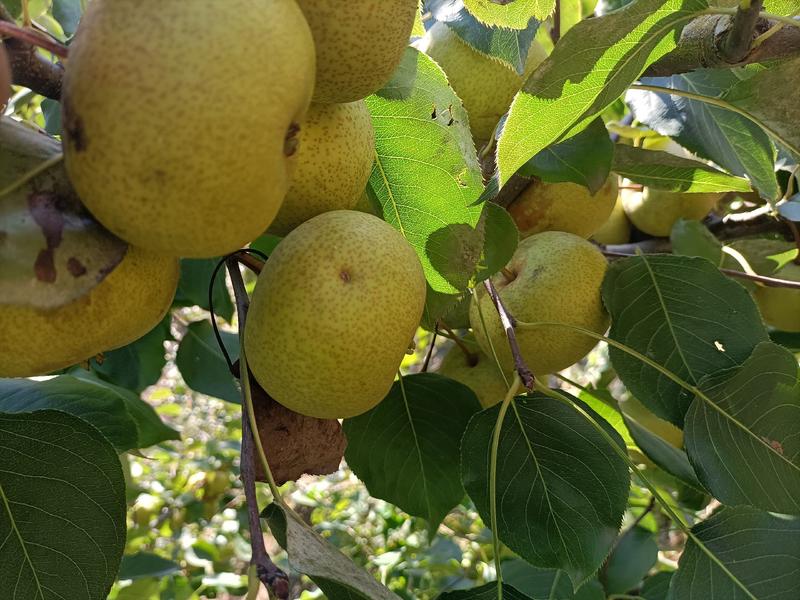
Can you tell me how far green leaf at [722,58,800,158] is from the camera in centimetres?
97

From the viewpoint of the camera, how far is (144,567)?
175 cm

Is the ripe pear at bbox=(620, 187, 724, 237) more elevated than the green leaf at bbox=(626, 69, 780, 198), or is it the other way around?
the green leaf at bbox=(626, 69, 780, 198)

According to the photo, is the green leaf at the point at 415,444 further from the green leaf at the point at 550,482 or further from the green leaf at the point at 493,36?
the green leaf at the point at 493,36

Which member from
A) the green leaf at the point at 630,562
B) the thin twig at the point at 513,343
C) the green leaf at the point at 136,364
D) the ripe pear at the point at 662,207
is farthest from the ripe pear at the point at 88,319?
the green leaf at the point at 630,562

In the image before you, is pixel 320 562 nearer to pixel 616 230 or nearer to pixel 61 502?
pixel 61 502

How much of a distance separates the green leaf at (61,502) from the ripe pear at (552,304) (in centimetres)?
57

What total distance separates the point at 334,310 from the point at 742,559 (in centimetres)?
70

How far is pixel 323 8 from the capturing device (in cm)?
63

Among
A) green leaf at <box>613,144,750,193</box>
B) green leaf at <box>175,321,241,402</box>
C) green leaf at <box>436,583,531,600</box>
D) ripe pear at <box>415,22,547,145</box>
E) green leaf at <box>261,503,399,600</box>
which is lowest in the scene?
green leaf at <box>175,321,241,402</box>

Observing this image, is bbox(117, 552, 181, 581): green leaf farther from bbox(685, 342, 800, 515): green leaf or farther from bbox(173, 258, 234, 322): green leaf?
bbox(685, 342, 800, 515): green leaf

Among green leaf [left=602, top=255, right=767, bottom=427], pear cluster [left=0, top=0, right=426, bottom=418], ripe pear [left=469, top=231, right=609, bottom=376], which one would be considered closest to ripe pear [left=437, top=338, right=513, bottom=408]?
ripe pear [left=469, top=231, right=609, bottom=376]

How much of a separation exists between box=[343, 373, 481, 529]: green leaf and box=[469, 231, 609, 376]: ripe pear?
4.3 inches

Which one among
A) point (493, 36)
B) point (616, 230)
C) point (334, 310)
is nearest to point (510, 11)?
point (493, 36)

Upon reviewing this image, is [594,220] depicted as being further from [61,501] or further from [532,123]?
[61,501]
